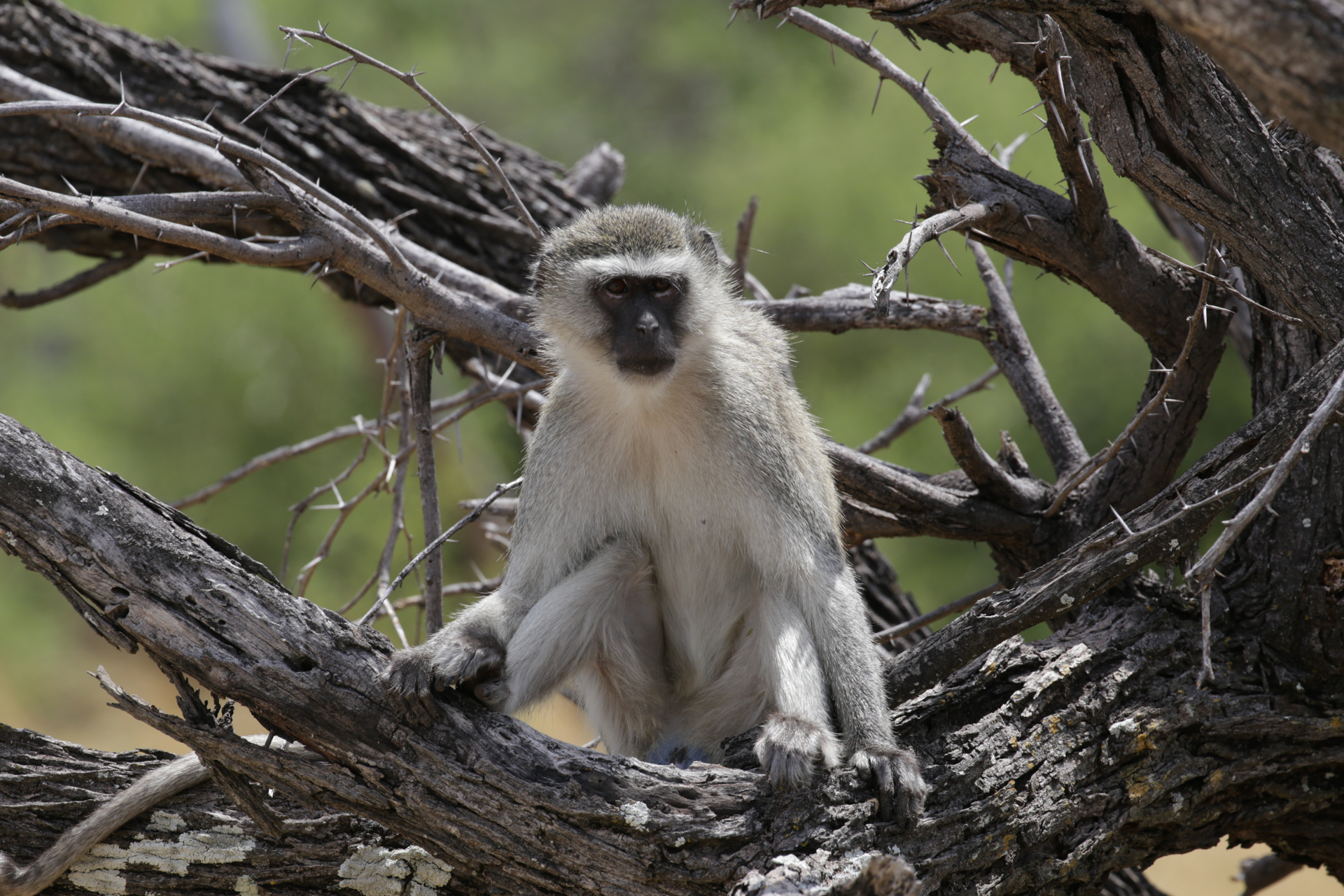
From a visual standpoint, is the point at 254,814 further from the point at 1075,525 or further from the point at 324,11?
the point at 324,11

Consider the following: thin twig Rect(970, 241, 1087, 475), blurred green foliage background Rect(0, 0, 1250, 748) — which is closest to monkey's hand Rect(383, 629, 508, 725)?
thin twig Rect(970, 241, 1087, 475)

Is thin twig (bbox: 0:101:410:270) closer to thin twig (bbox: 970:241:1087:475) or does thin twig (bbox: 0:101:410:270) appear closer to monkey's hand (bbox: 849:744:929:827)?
monkey's hand (bbox: 849:744:929:827)

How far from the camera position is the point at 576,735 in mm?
9586

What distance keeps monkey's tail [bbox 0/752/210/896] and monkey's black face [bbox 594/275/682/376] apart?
55.6 inches

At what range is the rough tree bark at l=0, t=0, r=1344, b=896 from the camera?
81.1 inches

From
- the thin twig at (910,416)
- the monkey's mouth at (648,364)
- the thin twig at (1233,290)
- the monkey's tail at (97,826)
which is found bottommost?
the monkey's tail at (97,826)

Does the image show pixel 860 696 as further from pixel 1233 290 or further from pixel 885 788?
pixel 1233 290

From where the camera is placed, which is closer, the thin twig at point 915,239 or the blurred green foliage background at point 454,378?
the thin twig at point 915,239

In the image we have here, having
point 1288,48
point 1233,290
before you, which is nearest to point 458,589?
point 1233,290

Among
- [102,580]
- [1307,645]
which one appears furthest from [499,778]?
[1307,645]

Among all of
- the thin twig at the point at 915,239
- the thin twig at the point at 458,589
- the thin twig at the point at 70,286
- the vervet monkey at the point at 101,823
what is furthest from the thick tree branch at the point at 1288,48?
the thin twig at the point at 70,286

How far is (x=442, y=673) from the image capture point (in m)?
2.23

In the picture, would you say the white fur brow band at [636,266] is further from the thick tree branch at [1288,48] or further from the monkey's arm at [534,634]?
the thick tree branch at [1288,48]

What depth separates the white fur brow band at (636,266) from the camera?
282cm
